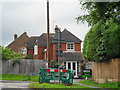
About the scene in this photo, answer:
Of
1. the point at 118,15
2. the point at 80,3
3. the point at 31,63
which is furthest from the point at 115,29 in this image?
the point at 31,63

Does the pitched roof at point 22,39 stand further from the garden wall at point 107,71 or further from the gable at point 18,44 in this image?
the garden wall at point 107,71

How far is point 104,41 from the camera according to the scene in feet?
57.3

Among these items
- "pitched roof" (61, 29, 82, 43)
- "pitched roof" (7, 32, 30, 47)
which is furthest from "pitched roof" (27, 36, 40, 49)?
"pitched roof" (61, 29, 82, 43)

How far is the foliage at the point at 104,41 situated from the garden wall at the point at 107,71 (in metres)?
0.55

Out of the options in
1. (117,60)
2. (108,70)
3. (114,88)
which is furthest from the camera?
(108,70)

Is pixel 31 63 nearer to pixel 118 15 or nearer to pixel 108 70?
pixel 108 70

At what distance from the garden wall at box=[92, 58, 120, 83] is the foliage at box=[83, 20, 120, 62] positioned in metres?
0.55

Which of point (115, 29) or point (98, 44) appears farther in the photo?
A: point (98, 44)

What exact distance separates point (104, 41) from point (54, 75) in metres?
4.18

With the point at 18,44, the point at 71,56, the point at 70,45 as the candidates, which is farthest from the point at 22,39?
the point at 71,56

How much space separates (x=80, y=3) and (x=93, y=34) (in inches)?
244

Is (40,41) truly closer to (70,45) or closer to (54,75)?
(70,45)

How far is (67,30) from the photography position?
3875 centimetres

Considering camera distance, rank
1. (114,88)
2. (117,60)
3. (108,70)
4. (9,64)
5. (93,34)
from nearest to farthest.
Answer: (114,88), (117,60), (108,70), (93,34), (9,64)
